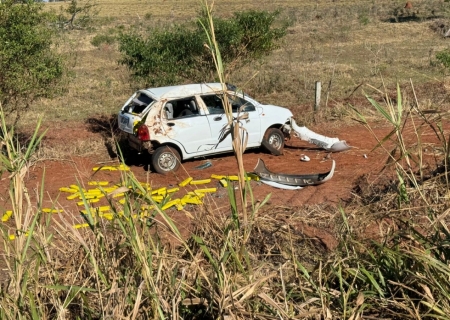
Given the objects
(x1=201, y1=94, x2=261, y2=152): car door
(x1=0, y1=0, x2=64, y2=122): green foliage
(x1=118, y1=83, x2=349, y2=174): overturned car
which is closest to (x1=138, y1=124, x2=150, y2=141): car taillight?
(x1=118, y1=83, x2=349, y2=174): overturned car

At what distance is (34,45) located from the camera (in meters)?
12.4

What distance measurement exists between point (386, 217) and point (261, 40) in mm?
12495

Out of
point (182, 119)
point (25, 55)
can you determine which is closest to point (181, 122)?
point (182, 119)

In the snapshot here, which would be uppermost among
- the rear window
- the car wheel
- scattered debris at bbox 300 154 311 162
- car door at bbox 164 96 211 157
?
the rear window

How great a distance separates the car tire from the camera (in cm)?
1282

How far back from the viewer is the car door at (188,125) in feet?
38.2

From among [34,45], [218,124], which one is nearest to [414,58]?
[218,124]

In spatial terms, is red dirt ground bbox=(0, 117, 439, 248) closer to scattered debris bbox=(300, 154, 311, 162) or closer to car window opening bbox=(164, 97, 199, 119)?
scattered debris bbox=(300, 154, 311, 162)

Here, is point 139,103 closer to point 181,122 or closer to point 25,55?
point 181,122

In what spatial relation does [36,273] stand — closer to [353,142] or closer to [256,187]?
[256,187]

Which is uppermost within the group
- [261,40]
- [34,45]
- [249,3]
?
[34,45]

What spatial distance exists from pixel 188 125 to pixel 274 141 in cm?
216

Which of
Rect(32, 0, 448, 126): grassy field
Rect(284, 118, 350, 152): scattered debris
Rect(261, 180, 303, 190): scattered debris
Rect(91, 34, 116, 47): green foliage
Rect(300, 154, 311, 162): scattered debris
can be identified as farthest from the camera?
Rect(91, 34, 116, 47): green foliage

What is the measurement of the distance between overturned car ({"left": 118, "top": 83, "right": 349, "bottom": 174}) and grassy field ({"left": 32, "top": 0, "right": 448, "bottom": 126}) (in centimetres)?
154
